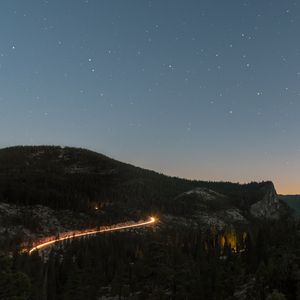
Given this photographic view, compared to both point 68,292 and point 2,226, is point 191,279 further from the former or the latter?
point 2,226

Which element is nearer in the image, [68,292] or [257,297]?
[257,297]

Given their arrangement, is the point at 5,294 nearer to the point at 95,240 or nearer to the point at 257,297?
the point at 257,297

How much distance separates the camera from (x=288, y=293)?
75.0 metres

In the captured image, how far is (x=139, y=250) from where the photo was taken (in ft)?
495

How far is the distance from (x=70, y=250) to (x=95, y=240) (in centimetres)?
2059

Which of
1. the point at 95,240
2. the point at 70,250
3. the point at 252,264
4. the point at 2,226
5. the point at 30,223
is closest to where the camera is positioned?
the point at 252,264

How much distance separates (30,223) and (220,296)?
126 m

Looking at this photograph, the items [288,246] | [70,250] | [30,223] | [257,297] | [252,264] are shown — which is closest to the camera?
[257,297]

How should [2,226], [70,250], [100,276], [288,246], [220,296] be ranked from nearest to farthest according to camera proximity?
[220,296] → [288,246] → [100,276] → [70,250] → [2,226]

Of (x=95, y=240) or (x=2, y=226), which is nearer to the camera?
(x=95, y=240)

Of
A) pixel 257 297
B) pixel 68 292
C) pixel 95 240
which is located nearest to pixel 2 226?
pixel 95 240

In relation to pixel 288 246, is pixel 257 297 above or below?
below

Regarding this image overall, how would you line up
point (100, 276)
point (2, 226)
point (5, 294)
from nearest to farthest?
point (5, 294)
point (100, 276)
point (2, 226)

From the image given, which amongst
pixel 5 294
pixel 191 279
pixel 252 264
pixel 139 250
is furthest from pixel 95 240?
pixel 5 294
